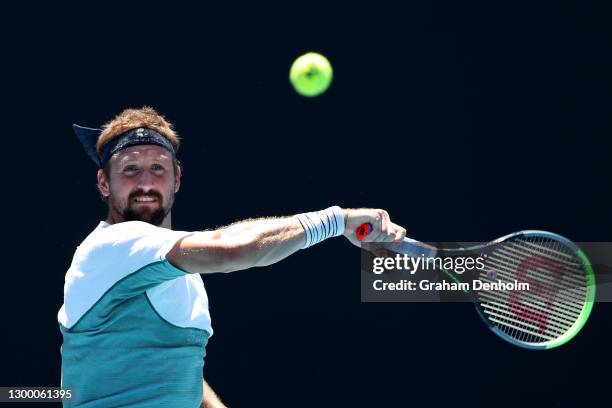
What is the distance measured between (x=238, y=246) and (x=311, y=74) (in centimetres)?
263

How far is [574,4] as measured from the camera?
5.11 m

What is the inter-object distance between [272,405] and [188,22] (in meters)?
1.98

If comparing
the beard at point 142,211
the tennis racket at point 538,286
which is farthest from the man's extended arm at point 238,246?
the tennis racket at point 538,286

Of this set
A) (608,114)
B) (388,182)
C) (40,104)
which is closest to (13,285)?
(40,104)

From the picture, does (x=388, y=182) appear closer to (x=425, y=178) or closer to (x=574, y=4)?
(x=425, y=178)

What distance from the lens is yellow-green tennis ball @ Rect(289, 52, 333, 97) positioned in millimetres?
4988

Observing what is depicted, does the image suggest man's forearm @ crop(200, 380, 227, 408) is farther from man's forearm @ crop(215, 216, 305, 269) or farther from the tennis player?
man's forearm @ crop(215, 216, 305, 269)

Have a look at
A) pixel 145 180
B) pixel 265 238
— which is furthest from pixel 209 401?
pixel 265 238

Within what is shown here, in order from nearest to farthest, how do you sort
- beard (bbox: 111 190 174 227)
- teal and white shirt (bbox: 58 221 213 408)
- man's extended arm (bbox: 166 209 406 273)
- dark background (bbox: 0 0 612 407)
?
man's extended arm (bbox: 166 209 406 273)
teal and white shirt (bbox: 58 221 213 408)
beard (bbox: 111 190 174 227)
dark background (bbox: 0 0 612 407)

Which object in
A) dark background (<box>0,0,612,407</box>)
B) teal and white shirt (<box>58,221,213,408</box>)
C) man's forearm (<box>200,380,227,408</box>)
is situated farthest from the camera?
dark background (<box>0,0,612,407</box>)

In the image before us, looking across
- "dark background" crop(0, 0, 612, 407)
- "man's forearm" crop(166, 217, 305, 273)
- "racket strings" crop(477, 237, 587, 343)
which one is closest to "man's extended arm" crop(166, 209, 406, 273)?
"man's forearm" crop(166, 217, 305, 273)

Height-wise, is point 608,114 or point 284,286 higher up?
point 608,114

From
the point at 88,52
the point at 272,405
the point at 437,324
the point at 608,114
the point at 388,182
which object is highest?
the point at 88,52

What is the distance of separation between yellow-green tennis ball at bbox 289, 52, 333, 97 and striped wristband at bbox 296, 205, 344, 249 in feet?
7.51
